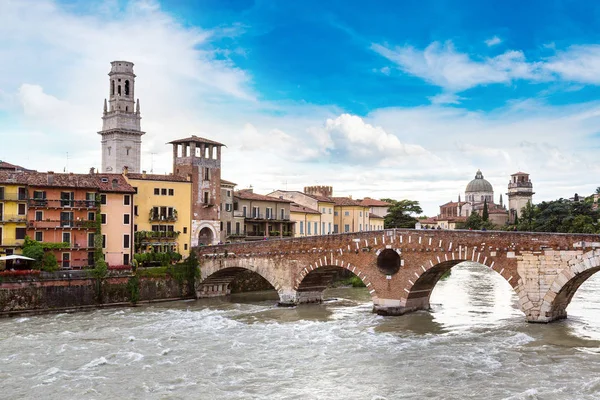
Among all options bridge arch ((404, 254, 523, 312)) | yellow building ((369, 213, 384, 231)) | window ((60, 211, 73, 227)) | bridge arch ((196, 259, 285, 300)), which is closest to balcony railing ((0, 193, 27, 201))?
window ((60, 211, 73, 227))

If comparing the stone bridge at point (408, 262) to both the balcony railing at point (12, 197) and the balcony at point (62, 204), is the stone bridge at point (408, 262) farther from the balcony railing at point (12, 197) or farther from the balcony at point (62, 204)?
the balcony railing at point (12, 197)

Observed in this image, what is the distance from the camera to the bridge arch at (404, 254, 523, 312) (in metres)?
34.2

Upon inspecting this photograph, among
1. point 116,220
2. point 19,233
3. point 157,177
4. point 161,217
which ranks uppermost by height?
point 157,177

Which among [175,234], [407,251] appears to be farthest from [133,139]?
[407,251]

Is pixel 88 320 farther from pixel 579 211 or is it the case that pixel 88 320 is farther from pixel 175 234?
pixel 579 211

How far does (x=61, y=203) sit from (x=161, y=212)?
8375mm

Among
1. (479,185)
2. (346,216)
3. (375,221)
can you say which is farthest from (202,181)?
(479,185)

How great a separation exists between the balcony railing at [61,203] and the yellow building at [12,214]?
69cm

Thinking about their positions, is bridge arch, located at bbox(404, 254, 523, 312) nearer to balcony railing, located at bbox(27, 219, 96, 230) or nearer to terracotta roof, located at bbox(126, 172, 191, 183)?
balcony railing, located at bbox(27, 219, 96, 230)

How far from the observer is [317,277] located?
44.4 m

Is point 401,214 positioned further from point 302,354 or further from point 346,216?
point 302,354

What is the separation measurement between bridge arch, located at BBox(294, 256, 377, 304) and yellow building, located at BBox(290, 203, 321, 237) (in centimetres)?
2114

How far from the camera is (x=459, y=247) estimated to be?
1395 inches

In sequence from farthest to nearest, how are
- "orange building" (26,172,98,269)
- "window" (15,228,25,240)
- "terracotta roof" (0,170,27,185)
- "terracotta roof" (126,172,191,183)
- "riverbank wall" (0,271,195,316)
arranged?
"terracotta roof" (126,172,191,183) → "orange building" (26,172,98,269) → "window" (15,228,25,240) → "terracotta roof" (0,170,27,185) → "riverbank wall" (0,271,195,316)
